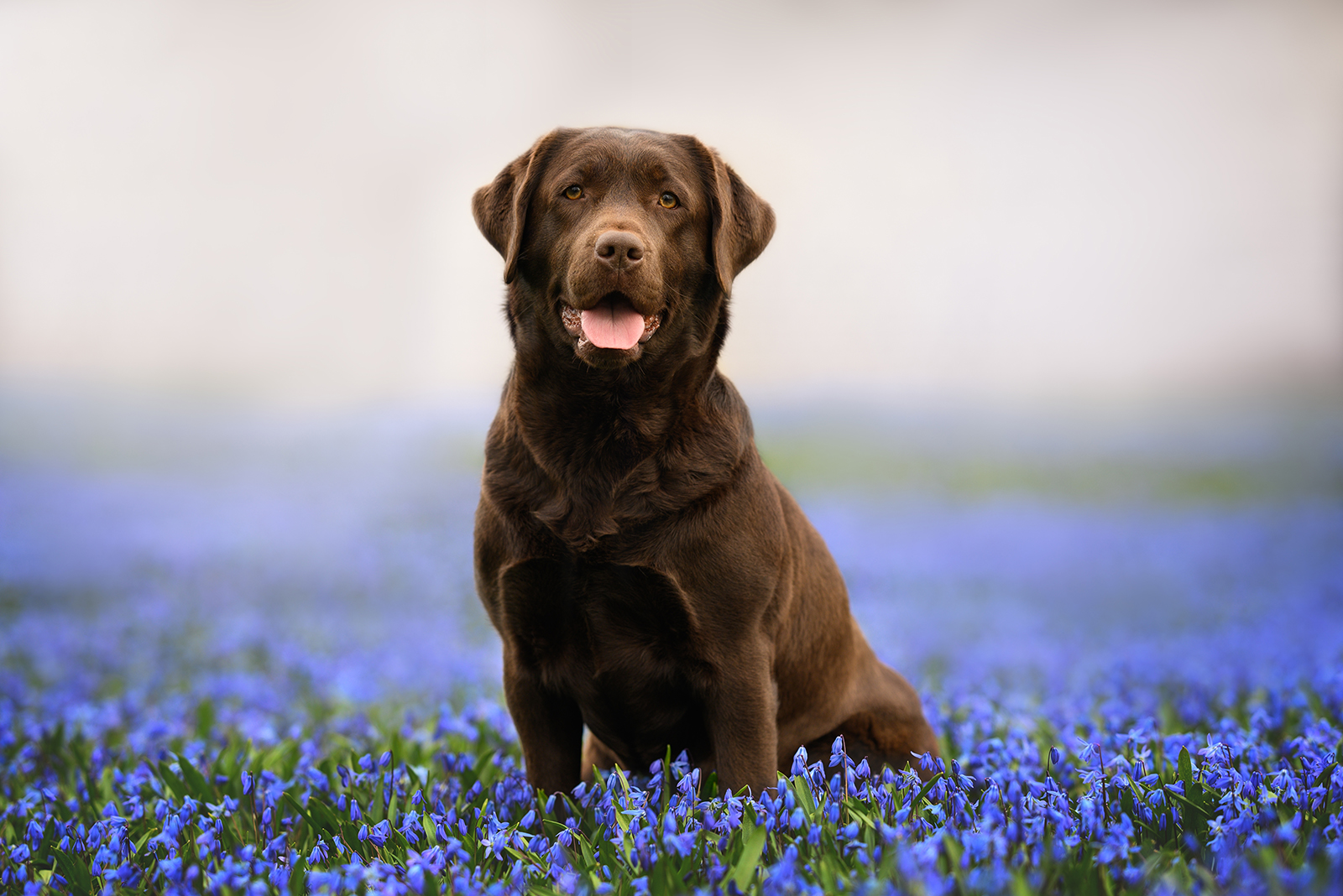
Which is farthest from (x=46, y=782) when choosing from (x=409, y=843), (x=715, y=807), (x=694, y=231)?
(x=694, y=231)

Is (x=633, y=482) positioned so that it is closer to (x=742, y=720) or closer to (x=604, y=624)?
(x=604, y=624)

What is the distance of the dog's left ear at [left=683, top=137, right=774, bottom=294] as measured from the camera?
306cm

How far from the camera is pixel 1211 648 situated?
699 centimetres

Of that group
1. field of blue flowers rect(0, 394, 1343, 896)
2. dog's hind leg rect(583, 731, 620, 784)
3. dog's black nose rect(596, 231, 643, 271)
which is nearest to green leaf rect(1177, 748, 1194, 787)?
field of blue flowers rect(0, 394, 1343, 896)

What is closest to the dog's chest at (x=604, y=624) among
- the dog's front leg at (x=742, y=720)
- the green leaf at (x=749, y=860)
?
the dog's front leg at (x=742, y=720)

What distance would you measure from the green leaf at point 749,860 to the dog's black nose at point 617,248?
1.54 metres

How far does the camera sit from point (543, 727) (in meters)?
3.24

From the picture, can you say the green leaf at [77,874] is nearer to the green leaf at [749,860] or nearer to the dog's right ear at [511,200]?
the green leaf at [749,860]

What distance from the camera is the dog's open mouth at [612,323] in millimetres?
2805

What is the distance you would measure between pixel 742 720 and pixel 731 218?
1.60 m

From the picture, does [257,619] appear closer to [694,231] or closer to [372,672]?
[372,672]

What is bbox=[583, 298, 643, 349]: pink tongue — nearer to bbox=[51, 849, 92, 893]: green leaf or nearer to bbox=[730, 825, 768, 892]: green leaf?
bbox=[730, 825, 768, 892]: green leaf

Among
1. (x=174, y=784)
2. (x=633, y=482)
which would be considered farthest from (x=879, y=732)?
(x=174, y=784)

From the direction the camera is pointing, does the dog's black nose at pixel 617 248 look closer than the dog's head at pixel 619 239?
Yes
